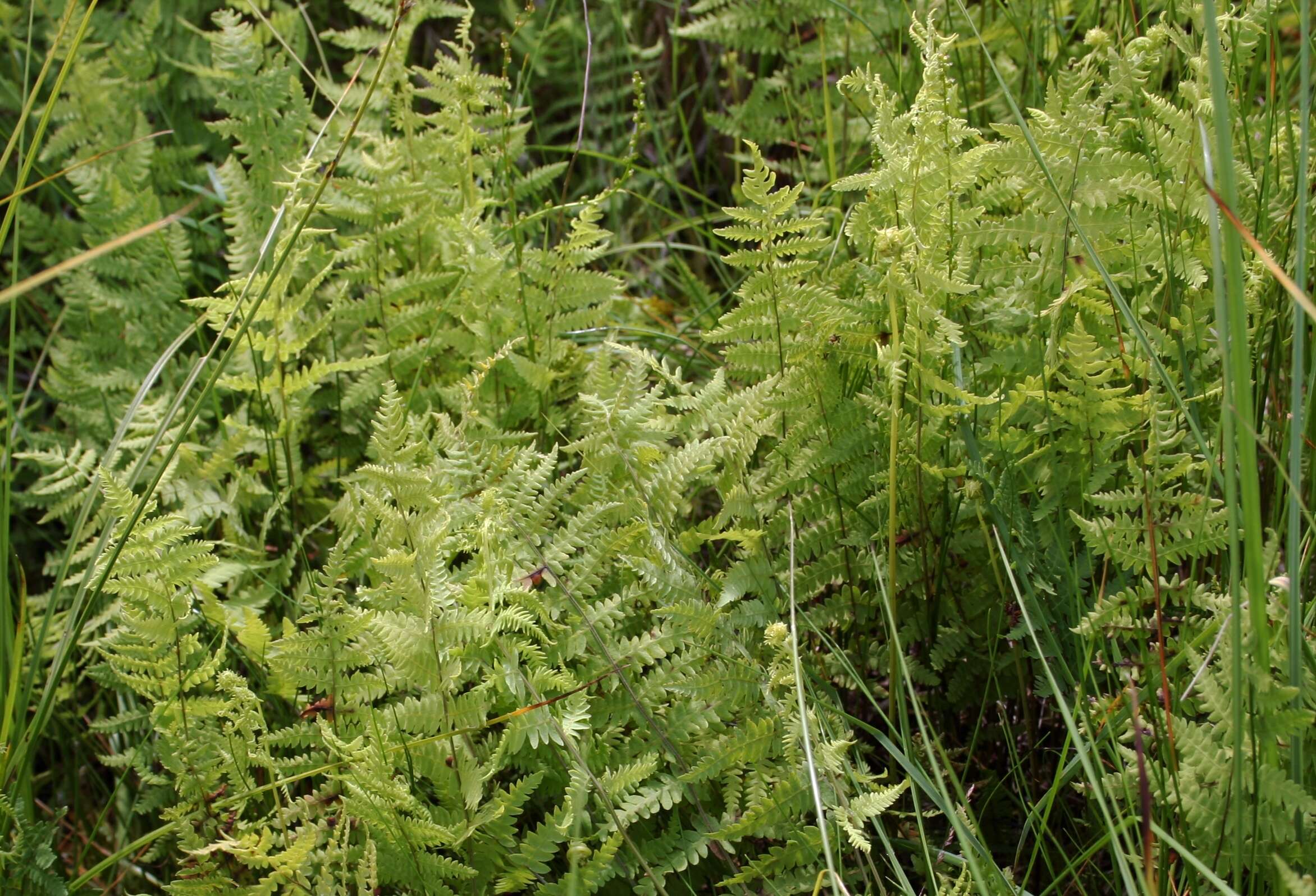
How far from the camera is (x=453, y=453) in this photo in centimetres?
150

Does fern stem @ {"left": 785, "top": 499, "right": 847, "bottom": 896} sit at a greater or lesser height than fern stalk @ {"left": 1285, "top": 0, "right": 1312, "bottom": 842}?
lesser

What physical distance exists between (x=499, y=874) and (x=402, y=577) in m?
0.41

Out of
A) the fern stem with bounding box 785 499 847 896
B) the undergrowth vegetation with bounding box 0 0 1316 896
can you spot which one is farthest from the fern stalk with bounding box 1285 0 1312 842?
the fern stem with bounding box 785 499 847 896

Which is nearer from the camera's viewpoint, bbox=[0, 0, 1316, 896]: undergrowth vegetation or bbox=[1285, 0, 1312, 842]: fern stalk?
bbox=[1285, 0, 1312, 842]: fern stalk

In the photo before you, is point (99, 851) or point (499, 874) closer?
point (499, 874)

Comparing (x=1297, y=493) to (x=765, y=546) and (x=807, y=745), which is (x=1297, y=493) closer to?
(x=807, y=745)

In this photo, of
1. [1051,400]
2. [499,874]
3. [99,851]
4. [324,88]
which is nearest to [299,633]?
[499,874]

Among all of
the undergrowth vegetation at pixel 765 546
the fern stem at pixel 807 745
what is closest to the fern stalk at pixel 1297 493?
the undergrowth vegetation at pixel 765 546

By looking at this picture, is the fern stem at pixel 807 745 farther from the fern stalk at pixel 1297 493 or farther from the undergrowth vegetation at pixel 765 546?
the fern stalk at pixel 1297 493

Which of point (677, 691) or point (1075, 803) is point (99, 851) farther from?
point (1075, 803)

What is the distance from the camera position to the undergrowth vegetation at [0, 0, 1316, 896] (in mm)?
1259

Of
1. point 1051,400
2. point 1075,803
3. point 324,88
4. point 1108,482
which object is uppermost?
point 324,88

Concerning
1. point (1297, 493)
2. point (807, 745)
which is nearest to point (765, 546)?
point (807, 745)

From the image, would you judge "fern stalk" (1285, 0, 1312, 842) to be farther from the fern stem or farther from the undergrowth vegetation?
the fern stem
